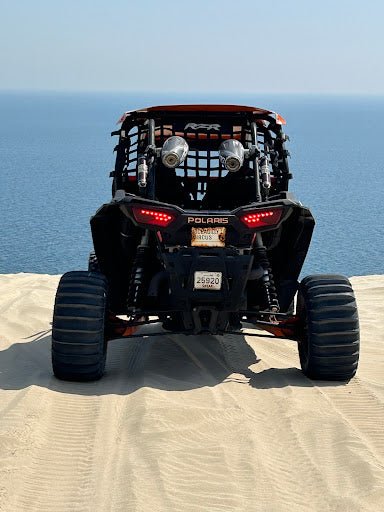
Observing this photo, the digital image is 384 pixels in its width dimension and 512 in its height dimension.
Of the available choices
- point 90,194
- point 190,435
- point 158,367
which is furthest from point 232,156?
point 90,194

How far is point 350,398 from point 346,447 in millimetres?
1278

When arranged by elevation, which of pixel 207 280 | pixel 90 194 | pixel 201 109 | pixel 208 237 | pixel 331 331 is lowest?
pixel 90 194

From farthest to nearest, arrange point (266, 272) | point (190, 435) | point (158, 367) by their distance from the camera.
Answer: point (158, 367) < point (266, 272) < point (190, 435)

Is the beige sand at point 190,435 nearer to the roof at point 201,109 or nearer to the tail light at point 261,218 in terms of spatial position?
the tail light at point 261,218

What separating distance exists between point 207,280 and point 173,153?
115 cm

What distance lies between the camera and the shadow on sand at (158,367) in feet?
23.9

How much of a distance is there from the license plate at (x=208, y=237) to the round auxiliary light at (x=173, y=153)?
84cm

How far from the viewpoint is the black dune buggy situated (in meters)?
7.25

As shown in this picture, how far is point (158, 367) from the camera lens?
8.09 metres

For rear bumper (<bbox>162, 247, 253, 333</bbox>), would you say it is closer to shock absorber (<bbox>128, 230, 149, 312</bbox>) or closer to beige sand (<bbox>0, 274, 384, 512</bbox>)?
Result: shock absorber (<bbox>128, 230, 149, 312</bbox>)

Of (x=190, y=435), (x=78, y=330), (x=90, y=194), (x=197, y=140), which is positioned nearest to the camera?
(x=190, y=435)

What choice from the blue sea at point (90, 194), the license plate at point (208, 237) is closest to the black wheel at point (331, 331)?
the license plate at point (208, 237)

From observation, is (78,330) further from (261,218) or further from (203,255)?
(261,218)

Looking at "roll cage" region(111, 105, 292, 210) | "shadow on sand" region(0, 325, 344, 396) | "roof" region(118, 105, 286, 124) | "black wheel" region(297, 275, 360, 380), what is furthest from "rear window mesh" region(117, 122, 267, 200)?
"black wheel" region(297, 275, 360, 380)
